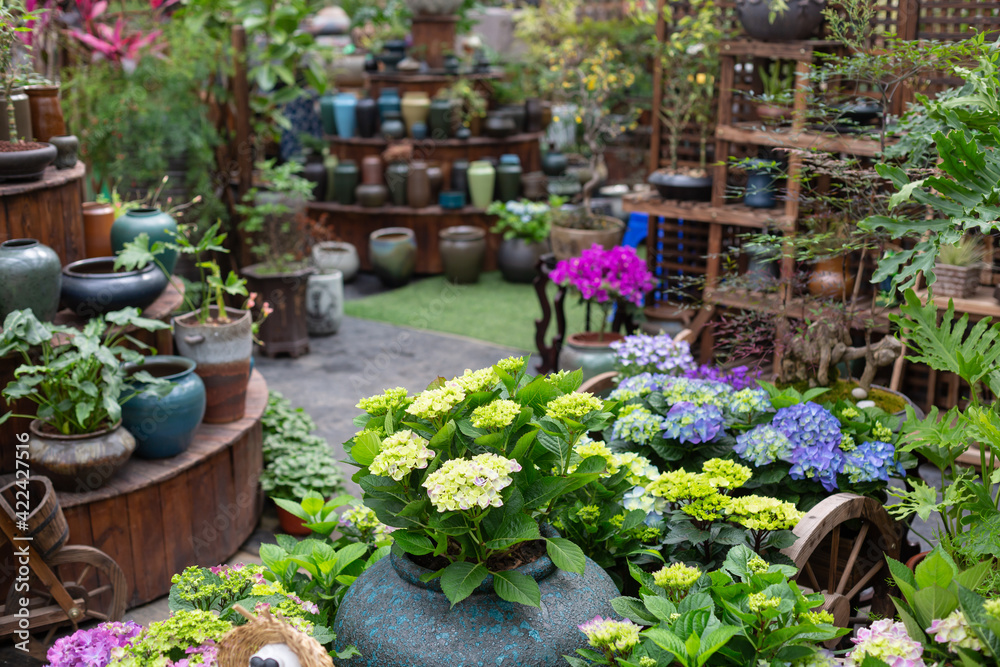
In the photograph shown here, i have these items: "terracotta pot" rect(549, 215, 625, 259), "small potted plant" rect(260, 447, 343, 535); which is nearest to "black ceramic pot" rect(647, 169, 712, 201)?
"terracotta pot" rect(549, 215, 625, 259)

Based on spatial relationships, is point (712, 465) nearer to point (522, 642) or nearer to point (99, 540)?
point (522, 642)

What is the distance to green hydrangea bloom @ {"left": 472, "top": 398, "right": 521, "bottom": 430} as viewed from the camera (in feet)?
5.49

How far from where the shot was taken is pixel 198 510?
10.8 feet

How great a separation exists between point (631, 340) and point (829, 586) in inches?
43.6

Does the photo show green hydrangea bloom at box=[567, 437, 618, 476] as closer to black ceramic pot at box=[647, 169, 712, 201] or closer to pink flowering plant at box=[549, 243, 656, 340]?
pink flowering plant at box=[549, 243, 656, 340]

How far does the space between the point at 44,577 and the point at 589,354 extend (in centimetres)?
243

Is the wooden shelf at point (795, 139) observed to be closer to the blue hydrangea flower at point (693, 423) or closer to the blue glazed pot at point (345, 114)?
the blue hydrangea flower at point (693, 423)

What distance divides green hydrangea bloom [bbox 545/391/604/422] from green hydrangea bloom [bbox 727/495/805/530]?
1.47ft

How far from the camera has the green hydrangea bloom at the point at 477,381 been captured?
182 centimetres

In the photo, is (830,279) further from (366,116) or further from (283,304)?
(366,116)

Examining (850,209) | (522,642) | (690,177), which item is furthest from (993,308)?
(522,642)

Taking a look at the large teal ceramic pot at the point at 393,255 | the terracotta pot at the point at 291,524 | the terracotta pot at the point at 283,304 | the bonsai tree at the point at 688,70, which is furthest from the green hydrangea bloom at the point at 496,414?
the large teal ceramic pot at the point at 393,255

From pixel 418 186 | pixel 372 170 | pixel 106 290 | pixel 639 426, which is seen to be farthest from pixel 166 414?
pixel 372 170

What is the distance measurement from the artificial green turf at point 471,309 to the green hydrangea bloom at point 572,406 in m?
3.94
